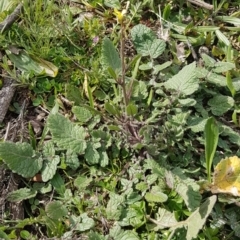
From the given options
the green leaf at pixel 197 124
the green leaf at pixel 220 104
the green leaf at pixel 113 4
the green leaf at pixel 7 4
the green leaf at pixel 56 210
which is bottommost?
the green leaf at pixel 56 210

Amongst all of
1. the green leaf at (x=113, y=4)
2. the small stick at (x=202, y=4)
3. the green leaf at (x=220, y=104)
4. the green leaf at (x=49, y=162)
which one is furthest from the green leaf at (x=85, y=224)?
the small stick at (x=202, y=4)

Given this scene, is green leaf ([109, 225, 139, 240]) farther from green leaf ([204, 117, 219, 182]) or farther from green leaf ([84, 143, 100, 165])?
green leaf ([204, 117, 219, 182])

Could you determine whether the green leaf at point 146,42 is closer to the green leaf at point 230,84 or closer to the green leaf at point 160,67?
the green leaf at point 160,67

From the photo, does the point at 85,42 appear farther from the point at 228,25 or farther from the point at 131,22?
the point at 228,25

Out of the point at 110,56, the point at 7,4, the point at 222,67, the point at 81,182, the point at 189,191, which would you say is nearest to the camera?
the point at 189,191

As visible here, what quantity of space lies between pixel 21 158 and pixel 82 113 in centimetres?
33

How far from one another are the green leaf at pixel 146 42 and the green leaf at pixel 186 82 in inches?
7.8

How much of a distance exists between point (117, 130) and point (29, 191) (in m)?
0.45

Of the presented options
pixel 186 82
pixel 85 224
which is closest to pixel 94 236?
pixel 85 224

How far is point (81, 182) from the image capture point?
203 centimetres

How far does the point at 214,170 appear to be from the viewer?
1.99 meters

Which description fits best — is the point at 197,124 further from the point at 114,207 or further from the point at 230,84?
the point at 114,207

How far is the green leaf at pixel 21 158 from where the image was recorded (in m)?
1.95

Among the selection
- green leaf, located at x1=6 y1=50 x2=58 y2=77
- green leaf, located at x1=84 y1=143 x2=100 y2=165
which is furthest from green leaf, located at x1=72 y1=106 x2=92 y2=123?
green leaf, located at x1=6 y1=50 x2=58 y2=77
